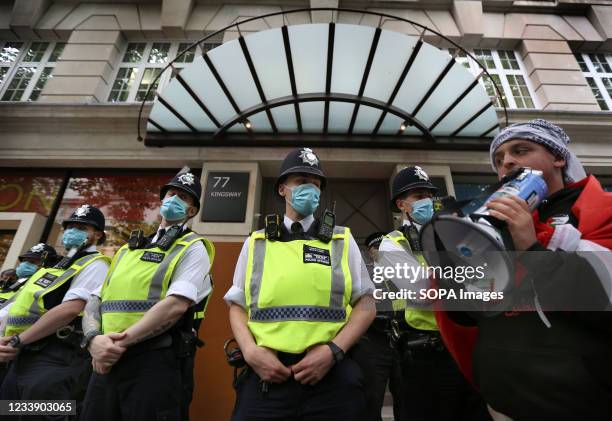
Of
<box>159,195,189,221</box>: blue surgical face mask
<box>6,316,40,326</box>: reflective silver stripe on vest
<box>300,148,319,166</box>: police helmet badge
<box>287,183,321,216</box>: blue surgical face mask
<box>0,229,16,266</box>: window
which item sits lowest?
<box>6,316,40,326</box>: reflective silver stripe on vest

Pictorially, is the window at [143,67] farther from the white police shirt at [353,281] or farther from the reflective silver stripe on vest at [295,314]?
the reflective silver stripe on vest at [295,314]

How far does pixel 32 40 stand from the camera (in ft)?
27.7

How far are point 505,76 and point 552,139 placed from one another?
8.31 meters

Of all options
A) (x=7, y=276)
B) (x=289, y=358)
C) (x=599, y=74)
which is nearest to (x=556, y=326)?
(x=289, y=358)

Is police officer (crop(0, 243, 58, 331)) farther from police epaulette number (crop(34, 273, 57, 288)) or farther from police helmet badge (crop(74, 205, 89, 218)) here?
police epaulette number (crop(34, 273, 57, 288))

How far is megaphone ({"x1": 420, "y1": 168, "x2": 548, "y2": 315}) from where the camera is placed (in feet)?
3.27

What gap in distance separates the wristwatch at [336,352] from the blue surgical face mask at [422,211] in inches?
66.5

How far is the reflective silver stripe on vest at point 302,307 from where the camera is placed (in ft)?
5.54

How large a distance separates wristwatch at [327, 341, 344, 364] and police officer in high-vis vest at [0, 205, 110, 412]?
2.52 metres

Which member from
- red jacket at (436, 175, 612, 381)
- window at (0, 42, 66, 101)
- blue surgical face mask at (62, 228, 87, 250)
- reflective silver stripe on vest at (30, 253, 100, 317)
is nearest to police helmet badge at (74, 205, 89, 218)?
blue surgical face mask at (62, 228, 87, 250)

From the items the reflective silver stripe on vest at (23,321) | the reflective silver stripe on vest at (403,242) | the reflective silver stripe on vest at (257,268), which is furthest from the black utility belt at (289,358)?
the reflective silver stripe on vest at (23,321)

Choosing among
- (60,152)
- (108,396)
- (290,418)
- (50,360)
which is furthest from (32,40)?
(290,418)

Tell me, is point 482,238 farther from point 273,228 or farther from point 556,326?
point 273,228

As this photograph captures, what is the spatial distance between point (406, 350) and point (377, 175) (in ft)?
16.6
